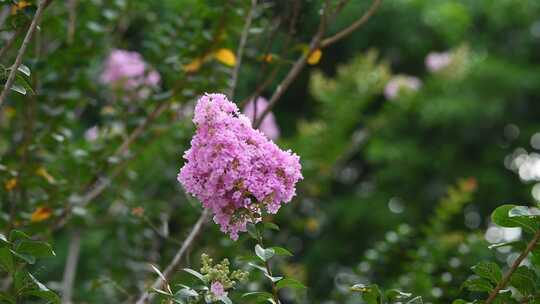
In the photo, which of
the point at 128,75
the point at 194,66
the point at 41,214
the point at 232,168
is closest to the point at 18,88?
the point at 232,168

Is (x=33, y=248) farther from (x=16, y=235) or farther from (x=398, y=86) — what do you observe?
(x=398, y=86)

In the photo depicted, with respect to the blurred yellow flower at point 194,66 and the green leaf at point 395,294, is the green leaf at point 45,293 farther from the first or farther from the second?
the blurred yellow flower at point 194,66

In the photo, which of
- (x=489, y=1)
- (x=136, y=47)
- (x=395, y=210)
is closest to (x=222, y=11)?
(x=136, y=47)

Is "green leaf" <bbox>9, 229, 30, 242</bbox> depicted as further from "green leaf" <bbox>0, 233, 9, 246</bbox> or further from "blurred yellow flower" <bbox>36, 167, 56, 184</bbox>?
"blurred yellow flower" <bbox>36, 167, 56, 184</bbox>

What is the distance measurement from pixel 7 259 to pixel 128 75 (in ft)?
5.82

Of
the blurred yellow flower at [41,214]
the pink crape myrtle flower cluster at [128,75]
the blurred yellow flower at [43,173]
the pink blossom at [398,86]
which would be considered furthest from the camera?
the pink blossom at [398,86]

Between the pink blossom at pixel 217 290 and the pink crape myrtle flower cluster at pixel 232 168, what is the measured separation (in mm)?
76

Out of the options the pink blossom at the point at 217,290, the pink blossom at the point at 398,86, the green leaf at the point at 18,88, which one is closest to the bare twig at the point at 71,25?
the green leaf at the point at 18,88

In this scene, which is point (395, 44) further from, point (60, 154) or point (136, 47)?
point (60, 154)

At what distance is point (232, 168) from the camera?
1.09m

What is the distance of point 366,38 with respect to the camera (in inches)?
236

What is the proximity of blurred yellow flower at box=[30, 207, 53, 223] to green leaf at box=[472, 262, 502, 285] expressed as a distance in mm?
1255

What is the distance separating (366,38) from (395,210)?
1.47 meters

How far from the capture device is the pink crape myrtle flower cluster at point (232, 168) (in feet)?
3.59
